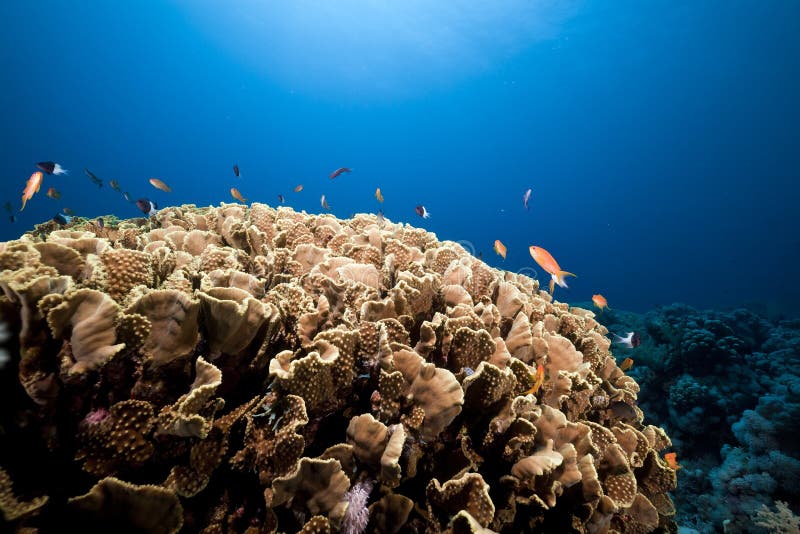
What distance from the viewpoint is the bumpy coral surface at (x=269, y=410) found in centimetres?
122

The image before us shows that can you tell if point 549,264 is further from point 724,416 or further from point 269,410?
point 724,416

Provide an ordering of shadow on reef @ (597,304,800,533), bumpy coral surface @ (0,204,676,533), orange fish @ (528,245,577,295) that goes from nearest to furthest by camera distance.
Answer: bumpy coral surface @ (0,204,676,533) → orange fish @ (528,245,577,295) → shadow on reef @ (597,304,800,533)

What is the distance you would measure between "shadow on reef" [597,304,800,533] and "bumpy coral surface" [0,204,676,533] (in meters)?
6.61

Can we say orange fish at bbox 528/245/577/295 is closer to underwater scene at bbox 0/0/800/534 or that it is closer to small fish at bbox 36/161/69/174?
underwater scene at bbox 0/0/800/534

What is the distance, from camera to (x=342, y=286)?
193 centimetres

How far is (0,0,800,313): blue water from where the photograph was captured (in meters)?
81.8

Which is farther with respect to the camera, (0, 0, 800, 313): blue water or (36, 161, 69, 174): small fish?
(0, 0, 800, 313): blue water

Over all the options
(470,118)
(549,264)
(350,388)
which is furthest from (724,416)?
(470,118)

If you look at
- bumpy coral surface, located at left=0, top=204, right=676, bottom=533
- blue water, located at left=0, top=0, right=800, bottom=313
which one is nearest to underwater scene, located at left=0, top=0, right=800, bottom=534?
bumpy coral surface, located at left=0, top=204, right=676, bottom=533

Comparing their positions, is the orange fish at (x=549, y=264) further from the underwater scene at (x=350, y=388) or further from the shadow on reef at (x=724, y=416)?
the shadow on reef at (x=724, y=416)

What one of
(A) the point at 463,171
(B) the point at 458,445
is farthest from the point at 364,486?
(A) the point at 463,171

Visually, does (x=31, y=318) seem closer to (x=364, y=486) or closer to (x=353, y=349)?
(x=353, y=349)

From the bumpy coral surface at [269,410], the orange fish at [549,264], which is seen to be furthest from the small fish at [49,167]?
the orange fish at [549,264]

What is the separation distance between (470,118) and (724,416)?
155m
